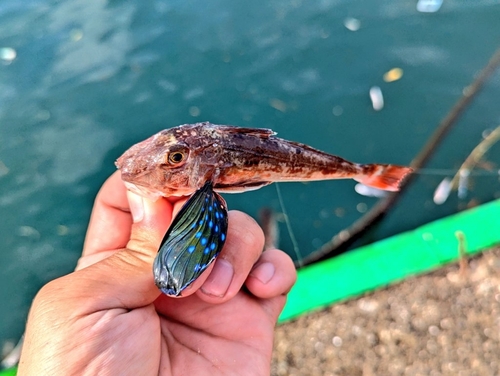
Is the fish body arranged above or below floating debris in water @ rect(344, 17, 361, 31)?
above

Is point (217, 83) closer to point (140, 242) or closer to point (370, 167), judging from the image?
point (370, 167)

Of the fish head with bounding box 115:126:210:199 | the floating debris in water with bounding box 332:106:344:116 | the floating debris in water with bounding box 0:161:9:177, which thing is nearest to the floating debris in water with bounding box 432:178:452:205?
the floating debris in water with bounding box 332:106:344:116

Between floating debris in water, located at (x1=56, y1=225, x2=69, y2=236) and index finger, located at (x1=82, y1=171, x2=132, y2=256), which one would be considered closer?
index finger, located at (x1=82, y1=171, x2=132, y2=256)

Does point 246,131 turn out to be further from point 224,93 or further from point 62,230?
point 224,93

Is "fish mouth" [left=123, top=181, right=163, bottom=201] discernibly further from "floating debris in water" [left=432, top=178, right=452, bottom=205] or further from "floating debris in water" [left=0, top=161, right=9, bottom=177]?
"floating debris in water" [left=0, top=161, right=9, bottom=177]

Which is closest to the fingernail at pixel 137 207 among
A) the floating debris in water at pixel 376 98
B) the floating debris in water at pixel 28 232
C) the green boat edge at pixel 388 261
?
the green boat edge at pixel 388 261

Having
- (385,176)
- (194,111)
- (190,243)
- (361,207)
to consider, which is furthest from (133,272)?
(194,111)
